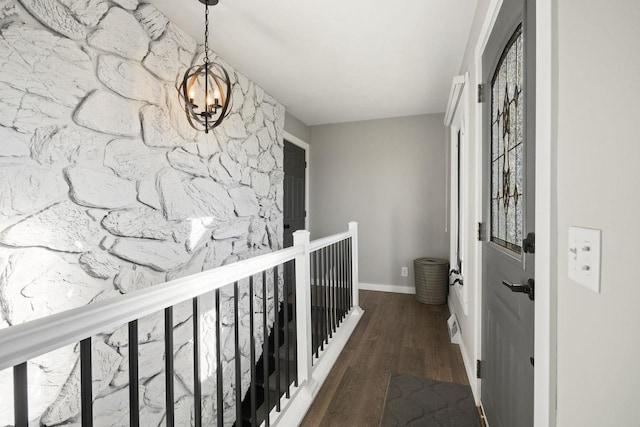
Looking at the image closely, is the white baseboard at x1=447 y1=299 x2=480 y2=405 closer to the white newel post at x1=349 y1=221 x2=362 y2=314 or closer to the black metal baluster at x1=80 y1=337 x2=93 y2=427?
the white newel post at x1=349 y1=221 x2=362 y2=314

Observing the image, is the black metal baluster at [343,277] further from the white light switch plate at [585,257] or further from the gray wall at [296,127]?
the white light switch plate at [585,257]

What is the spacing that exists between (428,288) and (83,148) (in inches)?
137

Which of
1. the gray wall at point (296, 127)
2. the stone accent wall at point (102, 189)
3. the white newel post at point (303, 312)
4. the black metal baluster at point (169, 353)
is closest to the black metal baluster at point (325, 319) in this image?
the white newel post at point (303, 312)

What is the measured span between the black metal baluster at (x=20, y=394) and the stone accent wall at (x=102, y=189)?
3.56 feet

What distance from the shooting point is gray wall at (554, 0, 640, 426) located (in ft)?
1.49

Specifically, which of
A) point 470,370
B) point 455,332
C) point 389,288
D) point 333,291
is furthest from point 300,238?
point 389,288

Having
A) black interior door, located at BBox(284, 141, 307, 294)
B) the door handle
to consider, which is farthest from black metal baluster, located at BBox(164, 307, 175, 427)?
black interior door, located at BBox(284, 141, 307, 294)

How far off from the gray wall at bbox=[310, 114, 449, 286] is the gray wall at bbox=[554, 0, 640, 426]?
10.9 ft

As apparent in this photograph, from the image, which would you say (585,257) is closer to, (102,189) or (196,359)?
(196,359)

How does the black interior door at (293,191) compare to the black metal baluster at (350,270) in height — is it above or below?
above

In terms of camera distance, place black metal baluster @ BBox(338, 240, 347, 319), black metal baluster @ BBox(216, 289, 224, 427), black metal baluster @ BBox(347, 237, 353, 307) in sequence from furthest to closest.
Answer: black metal baluster @ BBox(347, 237, 353, 307) → black metal baluster @ BBox(338, 240, 347, 319) → black metal baluster @ BBox(216, 289, 224, 427)

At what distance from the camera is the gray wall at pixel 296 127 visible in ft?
12.7

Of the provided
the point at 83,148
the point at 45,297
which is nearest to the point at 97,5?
the point at 83,148

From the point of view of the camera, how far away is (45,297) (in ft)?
4.55
